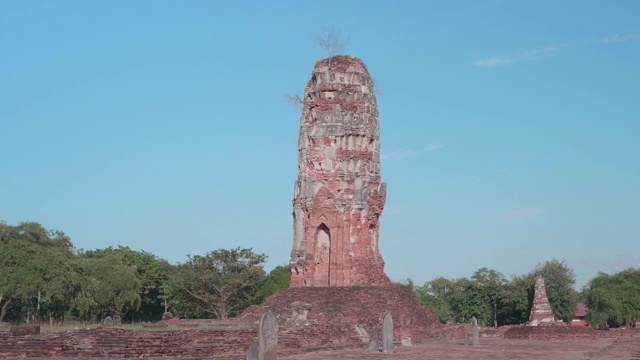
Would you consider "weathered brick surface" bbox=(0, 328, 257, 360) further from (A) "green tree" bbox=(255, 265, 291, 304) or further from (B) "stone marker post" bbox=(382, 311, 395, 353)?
(A) "green tree" bbox=(255, 265, 291, 304)

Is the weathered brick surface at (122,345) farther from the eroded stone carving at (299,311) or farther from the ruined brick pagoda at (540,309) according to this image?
the ruined brick pagoda at (540,309)

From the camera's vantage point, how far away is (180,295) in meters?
50.6

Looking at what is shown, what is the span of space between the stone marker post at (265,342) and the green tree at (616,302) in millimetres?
37627

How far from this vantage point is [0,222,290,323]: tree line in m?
32.1

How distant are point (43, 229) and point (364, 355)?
18832mm

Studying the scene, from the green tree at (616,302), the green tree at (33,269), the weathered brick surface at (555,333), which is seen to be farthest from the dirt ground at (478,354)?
the green tree at (616,302)

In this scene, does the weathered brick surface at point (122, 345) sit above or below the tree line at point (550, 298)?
below

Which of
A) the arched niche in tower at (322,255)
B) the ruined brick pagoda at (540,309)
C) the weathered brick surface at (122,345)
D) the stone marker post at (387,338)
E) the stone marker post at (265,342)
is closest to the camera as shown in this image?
the stone marker post at (265,342)

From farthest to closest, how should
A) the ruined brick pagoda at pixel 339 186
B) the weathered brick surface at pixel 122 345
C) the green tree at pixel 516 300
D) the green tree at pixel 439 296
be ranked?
the green tree at pixel 439 296 → the green tree at pixel 516 300 → the ruined brick pagoda at pixel 339 186 → the weathered brick surface at pixel 122 345

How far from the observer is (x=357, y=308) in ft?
90.8

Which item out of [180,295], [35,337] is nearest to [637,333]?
[180,295]

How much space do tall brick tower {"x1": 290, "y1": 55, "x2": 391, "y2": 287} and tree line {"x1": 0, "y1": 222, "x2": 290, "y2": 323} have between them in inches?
394

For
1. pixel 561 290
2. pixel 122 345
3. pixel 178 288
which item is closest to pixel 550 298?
pixel 561 290

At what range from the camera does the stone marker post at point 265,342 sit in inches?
583
